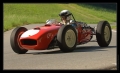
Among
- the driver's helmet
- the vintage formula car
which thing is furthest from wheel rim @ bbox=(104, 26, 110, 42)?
the driver's helmet

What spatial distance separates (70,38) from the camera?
1108 centimetres

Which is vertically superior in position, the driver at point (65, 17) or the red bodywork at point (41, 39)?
the driver at point (65, 17)

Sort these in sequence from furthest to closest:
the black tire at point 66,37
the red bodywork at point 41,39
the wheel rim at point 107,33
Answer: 1. the wheel rim at point 107,33
2. the black tire at point 66,37
3. the red bodywork at point 41,39

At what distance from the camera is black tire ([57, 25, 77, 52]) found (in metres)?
10.7

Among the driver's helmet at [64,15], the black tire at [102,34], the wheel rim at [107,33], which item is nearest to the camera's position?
the driver's helmet at [64,15]

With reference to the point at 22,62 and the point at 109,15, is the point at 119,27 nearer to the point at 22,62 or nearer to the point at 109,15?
the point at 22,62

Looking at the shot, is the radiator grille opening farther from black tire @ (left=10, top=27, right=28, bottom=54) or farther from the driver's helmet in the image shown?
the driver's helmet

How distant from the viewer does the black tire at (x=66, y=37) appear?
10722 mm

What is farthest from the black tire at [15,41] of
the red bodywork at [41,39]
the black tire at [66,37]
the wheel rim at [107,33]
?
the wheel rim at [107,33]

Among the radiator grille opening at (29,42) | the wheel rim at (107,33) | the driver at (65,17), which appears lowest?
the radiator grille opening at (29,42)

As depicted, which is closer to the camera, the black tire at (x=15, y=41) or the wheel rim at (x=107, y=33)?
the black tire at (x=15, y=41)

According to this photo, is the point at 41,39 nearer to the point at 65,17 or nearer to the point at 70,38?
the point at 70,38

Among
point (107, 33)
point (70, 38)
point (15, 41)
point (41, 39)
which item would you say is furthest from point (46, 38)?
point (107, 33)

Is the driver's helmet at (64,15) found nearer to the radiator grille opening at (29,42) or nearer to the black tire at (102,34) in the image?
the black tire at (102,34)
